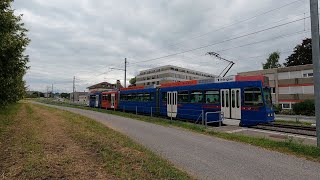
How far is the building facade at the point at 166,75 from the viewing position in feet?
357

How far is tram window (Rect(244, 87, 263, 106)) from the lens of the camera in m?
16.2

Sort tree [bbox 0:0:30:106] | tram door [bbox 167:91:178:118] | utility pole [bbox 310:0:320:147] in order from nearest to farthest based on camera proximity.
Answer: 1. utility pole [bbox 310:0:320:147]
2. tree [bbox 0:0:30:106]
3. tram door [bbox 167:91:178:118]

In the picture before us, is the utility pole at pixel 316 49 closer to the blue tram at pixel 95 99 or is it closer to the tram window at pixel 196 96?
the tram window at pixel 196 96

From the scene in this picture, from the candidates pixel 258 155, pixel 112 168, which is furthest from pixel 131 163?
pixel 258 155

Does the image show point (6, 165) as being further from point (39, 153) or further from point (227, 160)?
point (227, 160)

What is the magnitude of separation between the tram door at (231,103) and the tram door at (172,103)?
210 inches

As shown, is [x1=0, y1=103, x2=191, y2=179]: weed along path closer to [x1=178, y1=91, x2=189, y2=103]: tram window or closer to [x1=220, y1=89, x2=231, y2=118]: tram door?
[x1=220, y1=89, x2=231, y2=118]: tram door

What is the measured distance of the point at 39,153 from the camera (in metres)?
7.93

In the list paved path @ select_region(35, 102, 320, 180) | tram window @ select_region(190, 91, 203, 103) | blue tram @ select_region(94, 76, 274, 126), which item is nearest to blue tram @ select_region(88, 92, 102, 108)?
blue tram @ select_region(94, 76, 274, 126)

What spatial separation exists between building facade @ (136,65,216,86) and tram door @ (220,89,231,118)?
84814 mm

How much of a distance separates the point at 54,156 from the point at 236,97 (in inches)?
476

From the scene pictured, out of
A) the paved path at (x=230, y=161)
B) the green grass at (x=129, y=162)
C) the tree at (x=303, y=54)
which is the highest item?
the tree at (x=303, y=54)

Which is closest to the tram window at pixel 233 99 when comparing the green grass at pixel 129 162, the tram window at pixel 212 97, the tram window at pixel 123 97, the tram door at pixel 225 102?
the tram door at pixel 225 102

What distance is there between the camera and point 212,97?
60.7 feet
